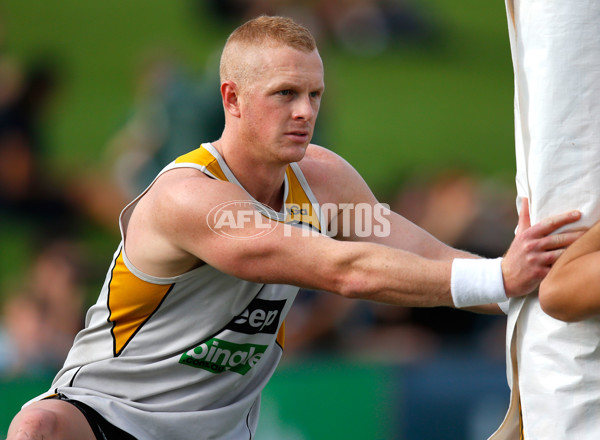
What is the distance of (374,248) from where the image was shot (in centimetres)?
306

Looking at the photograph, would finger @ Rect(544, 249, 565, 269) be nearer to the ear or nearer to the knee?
the ear

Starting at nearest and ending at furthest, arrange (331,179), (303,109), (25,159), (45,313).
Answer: (303,109) < (331,179) < (45,313) < (25,159)

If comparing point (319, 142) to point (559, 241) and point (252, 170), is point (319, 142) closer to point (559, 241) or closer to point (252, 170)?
point (252, 170)

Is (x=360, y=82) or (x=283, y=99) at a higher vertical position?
(x=283, y=99)

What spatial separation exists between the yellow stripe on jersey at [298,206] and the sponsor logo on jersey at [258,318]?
35 cm

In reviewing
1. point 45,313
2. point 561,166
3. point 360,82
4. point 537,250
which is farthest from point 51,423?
point 360,82

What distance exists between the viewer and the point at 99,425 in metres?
3.45

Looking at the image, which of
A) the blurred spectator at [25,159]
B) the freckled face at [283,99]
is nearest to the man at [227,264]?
the freckled face at [283,99]

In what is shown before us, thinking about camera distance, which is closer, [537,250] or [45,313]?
[537,250]

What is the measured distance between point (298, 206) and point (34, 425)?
4.42 feet

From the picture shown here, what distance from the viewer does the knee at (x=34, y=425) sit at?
3154mm

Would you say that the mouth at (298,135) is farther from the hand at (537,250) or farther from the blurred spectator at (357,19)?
the blurred spectator at (357,19)

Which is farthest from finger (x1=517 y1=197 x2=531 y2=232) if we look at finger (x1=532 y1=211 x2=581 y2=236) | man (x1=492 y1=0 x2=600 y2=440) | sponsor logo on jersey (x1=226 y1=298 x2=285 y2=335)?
sponsor logo on jersey (x1=226 y1=298 x2=285 y2=335)

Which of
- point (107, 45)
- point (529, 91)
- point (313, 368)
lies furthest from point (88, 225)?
point (529, 91)
